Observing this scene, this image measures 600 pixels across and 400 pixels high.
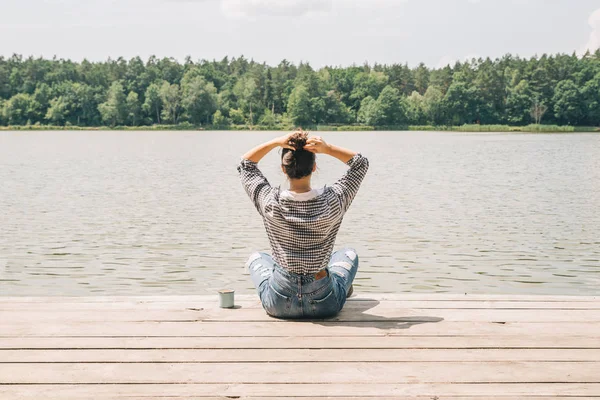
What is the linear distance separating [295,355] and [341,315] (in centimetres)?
77

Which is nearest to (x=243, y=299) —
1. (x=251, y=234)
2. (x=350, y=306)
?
(x=350, y=306)

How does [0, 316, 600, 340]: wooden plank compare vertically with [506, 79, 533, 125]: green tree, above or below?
below

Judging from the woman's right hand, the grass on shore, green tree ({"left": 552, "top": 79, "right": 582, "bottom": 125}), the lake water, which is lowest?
the grass on shore

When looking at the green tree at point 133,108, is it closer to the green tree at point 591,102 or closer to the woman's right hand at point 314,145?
the green tree at point 591,102

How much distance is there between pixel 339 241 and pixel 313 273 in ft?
28.3

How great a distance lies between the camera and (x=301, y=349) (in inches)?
133

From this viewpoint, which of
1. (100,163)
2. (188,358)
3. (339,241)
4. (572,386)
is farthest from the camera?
(100,163)

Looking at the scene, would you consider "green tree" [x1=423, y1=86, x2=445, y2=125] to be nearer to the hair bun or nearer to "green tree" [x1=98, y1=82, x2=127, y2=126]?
"green tree" [x1=98, y1=82, x2=127, y2=126]

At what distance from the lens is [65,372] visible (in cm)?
308

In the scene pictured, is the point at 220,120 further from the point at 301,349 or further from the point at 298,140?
the point at 301,349

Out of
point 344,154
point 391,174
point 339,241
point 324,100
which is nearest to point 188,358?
point 344,154

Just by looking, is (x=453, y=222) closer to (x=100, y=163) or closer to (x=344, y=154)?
(x=344, y=154)

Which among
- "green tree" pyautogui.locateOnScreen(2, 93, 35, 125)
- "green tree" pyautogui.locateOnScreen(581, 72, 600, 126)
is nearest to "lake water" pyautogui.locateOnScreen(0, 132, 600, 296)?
"green tree" pyautogui.locateOnScreen(581, 72, 600, 126)

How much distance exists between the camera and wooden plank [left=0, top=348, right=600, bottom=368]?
128 inches
